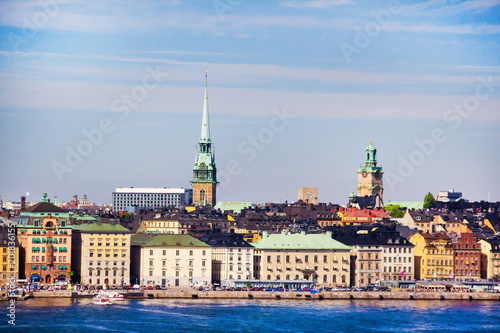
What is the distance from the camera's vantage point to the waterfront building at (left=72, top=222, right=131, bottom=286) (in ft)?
315

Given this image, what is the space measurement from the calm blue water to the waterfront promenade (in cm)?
177

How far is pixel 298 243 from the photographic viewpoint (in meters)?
104

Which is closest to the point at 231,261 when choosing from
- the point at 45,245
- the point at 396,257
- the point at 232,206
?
the point at 396,257

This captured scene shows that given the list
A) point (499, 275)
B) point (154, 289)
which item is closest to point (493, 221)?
point (499, 275)

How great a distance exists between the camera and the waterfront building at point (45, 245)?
94375 mm

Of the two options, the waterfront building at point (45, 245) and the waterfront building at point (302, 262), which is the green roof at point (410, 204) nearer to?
the waterfront building at point (302, 262)

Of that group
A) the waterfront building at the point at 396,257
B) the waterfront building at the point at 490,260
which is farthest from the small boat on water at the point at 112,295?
the waterfront building at the point at 490,260

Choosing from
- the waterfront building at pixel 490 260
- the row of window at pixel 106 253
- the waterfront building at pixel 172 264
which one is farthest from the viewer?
the waterfront building at pixel 490 260

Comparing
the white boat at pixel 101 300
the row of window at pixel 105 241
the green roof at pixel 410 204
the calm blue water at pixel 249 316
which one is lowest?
the calm blue water at pixel 249 316

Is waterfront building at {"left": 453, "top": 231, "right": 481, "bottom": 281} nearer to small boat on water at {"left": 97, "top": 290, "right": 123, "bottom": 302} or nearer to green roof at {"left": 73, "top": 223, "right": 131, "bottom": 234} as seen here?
green roof at {"left": 73, "top": 223, "right": 131, "bottom": 234}

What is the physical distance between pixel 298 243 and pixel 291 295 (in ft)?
30.1

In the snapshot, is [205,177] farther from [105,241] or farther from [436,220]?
[105,241]

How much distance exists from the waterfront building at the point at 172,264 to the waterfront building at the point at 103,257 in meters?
1.94

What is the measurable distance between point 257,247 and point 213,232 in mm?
9324
